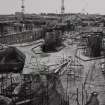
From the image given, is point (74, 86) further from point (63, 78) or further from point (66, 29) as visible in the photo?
point (66, 29)

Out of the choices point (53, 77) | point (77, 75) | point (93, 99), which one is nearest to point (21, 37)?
point (77, 75)

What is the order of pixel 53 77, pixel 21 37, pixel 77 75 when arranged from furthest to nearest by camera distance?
pixel 21 37 < pixel 77 75 < pixel 53 77

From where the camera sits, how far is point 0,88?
391 inches

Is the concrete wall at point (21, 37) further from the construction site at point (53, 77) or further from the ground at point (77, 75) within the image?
the ground at point (77, 75)

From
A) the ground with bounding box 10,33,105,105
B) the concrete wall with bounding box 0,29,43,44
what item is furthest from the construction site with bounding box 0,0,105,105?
the concrete wall with bounding box 0,29,43,44

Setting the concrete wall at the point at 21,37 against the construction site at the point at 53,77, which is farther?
the concrete wall at the point at 21,37

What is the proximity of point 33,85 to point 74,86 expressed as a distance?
69.4 inches

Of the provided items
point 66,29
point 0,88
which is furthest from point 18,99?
point 66,29

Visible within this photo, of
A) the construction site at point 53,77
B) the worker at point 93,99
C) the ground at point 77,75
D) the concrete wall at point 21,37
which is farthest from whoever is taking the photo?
the concrete wall at point 21,37

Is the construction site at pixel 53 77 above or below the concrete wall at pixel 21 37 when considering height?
below

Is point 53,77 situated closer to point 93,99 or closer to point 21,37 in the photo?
point 93,99

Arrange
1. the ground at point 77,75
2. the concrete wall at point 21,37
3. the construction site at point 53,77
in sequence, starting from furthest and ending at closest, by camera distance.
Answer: the concrete wall at point 21,37 < the ground at point 77,75 < the construction site at point 53,77

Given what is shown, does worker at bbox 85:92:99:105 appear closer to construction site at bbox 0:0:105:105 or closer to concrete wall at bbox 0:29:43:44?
construction site at bbox 0:0:105:105

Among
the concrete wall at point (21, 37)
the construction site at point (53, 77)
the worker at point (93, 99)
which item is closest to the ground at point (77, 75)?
the construction site at point (53, 77)
